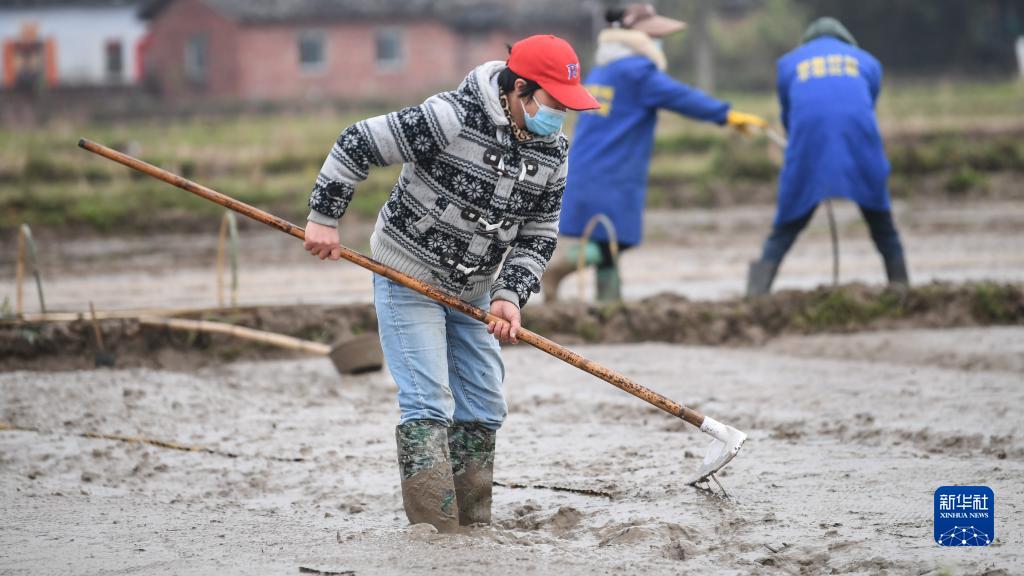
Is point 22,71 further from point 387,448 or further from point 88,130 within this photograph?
point 387,448

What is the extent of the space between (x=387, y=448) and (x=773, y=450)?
72.8 inches

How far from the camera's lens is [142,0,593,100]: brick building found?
44031 millimetres

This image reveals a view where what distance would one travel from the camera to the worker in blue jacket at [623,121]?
9164 millimetres

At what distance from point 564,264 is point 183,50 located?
38.9m

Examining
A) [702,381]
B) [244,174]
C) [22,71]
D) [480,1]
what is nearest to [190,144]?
[244,174]

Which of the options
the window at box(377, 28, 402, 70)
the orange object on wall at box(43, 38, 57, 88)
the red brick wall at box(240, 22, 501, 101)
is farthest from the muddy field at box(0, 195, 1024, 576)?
the orange object on wall at box(43, 38, 57, 88)

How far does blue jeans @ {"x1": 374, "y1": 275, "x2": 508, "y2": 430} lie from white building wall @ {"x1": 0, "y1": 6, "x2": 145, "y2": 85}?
4787 cm

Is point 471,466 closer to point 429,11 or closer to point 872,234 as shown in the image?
point 872,234

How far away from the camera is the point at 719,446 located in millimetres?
5371

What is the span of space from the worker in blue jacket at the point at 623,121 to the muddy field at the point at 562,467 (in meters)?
1.06

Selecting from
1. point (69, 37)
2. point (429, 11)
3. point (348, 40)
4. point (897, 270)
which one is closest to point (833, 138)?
point (897, 270)

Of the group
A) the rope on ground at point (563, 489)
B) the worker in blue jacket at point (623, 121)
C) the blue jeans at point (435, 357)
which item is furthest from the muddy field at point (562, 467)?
the worker in blue jacket at point (623, 121)

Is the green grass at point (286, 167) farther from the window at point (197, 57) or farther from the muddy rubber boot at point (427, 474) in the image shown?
the window at point (197, 57)

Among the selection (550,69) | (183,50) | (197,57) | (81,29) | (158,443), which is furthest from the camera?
(81,29)
